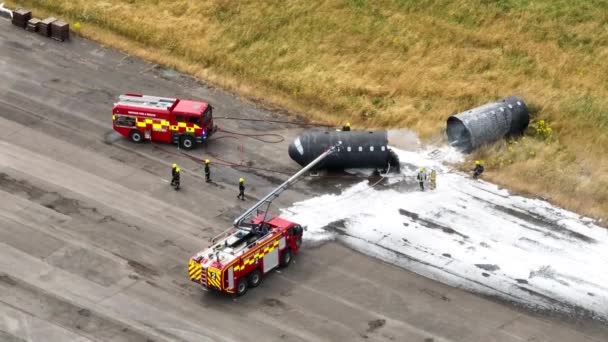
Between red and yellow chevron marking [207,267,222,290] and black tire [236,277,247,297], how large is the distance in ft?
2.99

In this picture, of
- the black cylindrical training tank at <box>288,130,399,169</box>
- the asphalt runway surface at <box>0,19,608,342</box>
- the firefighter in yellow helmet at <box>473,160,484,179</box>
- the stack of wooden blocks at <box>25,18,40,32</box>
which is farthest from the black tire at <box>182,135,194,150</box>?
the stack of wooden blocks at <box>25,18,40,32</box>

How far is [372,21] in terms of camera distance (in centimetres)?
6638

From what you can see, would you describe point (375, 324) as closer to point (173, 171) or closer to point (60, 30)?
point (173, 171)

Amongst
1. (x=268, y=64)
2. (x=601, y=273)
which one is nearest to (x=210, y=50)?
(x=268, y=64)

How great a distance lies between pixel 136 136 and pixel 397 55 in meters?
18.1

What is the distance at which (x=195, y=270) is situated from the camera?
138 feet

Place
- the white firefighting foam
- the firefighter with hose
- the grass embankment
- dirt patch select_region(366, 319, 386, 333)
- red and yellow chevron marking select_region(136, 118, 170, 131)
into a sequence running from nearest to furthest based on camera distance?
dirt patch select_region(366, 319, 386, 333), the white firefighting foam, the firefighter with hose, red and yellow chevron marking select_region(136, 118, 170, 131), the grass embankment

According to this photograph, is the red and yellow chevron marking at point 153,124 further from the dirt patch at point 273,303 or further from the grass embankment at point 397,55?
the dirt patch at point 273,303

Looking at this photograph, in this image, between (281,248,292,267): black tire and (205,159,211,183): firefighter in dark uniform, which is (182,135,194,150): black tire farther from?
(281,248,292,267): black tire

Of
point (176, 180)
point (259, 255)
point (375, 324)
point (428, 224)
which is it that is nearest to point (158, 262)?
point (259, 255)

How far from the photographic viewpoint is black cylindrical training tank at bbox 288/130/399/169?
51125 mm

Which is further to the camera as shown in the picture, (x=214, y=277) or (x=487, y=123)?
(x=487, y=123)

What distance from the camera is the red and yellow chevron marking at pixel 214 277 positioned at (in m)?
41.1

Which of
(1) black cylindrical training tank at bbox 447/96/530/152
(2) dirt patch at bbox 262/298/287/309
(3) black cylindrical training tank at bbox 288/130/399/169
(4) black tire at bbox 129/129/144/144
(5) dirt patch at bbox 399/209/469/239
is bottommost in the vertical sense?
(2) dirt patch at bbox 262/298/287/309
